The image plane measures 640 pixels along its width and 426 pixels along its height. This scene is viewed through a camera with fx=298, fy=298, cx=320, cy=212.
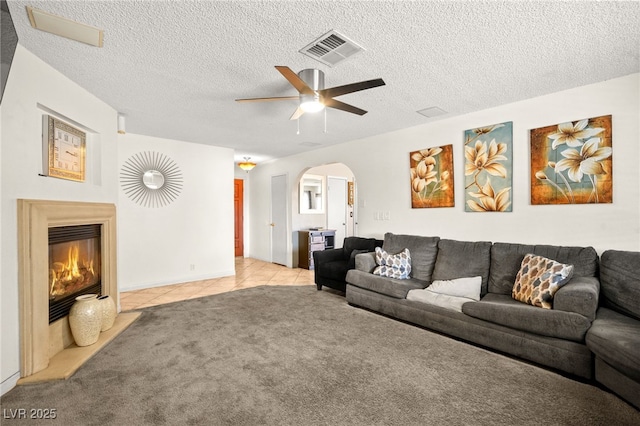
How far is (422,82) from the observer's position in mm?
2824

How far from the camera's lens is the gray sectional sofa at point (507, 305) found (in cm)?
213

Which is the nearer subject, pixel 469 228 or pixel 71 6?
pixel 71 6

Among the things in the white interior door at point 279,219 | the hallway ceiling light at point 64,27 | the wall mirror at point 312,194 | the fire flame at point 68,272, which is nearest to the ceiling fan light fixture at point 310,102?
the hallway ceiling light at point 64,27

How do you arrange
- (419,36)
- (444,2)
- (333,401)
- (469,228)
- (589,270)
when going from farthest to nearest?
1. (469,228)
2. (589,270)
3. (419,36)
4. (333,401)
5. (444,2)

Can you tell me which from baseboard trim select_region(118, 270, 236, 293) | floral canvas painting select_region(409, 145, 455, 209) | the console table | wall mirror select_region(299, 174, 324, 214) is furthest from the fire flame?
wall mirror select_region(299, 174, 324, 214)

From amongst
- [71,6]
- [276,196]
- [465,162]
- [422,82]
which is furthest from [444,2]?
[276,196]

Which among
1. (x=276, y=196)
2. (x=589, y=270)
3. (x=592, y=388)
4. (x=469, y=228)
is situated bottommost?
(x=592, y=388)

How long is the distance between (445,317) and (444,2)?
2.56 metres

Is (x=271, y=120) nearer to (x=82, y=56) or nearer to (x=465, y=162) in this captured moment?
(x=82, y=56)

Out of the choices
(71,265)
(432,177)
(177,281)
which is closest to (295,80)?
(432,177)

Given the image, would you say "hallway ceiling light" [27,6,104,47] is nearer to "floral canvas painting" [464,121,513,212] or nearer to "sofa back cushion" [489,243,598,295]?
"floral canvas painting" [464,121,513,212]

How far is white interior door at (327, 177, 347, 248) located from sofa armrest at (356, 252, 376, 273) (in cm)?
329

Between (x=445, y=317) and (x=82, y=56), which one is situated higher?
(x=82, y=56)

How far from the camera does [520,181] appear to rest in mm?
3328
